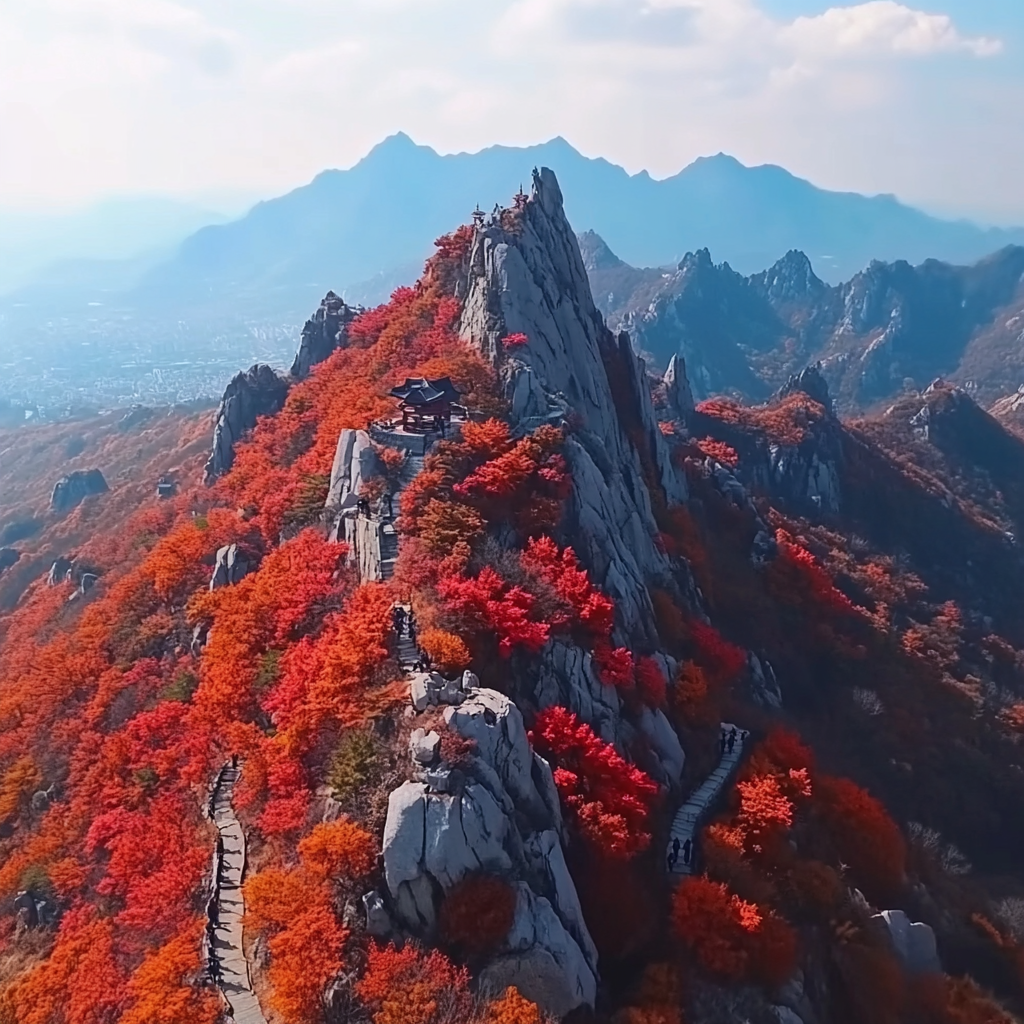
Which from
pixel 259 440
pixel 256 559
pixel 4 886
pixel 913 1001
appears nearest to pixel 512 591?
pixel 256 559

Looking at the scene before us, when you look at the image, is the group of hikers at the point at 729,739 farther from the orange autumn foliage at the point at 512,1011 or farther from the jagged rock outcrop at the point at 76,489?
the jagged rock outcrop at the point at 76,489

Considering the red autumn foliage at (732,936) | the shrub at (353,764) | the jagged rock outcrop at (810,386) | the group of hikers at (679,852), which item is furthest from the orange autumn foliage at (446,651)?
the jagged rock outcrop at (810,386)

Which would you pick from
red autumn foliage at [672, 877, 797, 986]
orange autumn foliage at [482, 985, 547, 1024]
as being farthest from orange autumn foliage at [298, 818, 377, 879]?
red autumn foliage at [672, 877, 797, 986]

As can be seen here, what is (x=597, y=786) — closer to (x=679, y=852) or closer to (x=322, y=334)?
(x=679, y=852)

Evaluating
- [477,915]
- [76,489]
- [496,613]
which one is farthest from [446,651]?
[76,489]

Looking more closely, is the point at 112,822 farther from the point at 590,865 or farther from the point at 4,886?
the point at 590,865

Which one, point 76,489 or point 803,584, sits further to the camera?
point 76,489
